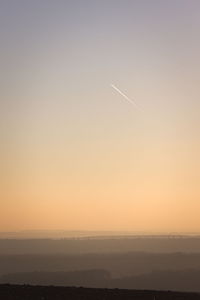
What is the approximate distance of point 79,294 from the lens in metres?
39.2

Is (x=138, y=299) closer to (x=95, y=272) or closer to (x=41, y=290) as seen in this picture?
(x=41, y=290)

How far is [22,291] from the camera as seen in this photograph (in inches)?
1581

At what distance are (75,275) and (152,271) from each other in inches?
518

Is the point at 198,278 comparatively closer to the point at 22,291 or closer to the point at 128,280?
the point at 128,280

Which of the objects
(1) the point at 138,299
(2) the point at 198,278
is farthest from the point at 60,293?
(2) the point at 198,278

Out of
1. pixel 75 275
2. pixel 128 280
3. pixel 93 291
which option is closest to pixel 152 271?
pixel 128 280

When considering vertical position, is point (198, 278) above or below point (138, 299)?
above

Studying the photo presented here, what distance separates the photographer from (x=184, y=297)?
38.5 metres

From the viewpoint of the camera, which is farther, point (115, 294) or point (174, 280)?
point (174, 280)

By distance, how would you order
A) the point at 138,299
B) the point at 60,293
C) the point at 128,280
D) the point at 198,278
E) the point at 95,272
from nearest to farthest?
the point at 138,299
the point at 60,293
the point at 198,278
the point at 128,280
the point at 95,272

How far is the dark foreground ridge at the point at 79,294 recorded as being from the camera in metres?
37.5

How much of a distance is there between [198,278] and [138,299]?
2371 inches

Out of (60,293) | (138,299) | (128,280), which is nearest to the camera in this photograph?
(138,299)

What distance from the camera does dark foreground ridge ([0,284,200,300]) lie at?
37500mm
